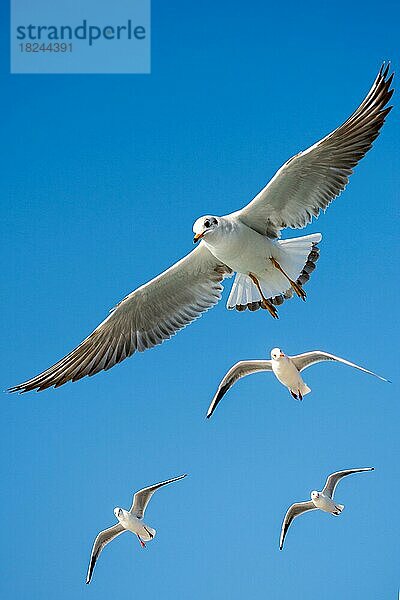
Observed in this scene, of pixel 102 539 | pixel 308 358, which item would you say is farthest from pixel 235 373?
pixel 102 539

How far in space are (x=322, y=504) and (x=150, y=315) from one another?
240 centimetres

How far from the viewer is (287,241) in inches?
300

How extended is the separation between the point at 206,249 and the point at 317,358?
1.29m

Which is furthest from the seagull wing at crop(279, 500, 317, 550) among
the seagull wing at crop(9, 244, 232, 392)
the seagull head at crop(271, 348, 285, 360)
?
the seagull wing at crop(9, 244, 232, 392)

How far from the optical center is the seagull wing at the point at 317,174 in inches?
286

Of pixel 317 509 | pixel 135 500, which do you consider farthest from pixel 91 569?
pixel 317 509

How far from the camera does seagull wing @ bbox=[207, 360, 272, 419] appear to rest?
8812mm

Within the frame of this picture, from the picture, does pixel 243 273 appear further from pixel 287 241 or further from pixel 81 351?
pixel 81 351

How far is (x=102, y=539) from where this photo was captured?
35.1 ft

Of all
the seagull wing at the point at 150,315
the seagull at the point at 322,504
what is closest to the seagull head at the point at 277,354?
the seagull wing at the point at 150,315

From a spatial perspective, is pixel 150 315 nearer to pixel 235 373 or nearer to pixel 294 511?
pixel 235 373

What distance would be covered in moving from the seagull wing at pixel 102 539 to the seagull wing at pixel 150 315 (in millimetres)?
2852

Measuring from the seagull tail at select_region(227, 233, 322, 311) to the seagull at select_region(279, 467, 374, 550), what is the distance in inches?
78.6

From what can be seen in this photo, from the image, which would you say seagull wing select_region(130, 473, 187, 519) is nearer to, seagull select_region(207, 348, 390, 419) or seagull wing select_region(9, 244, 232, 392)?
seagull select_region(207, 348, 390, 419)
